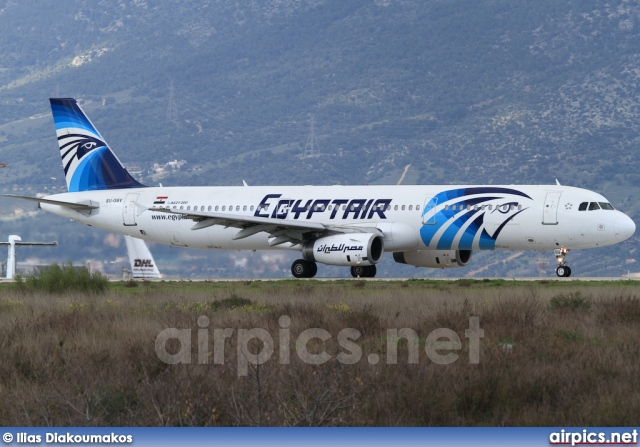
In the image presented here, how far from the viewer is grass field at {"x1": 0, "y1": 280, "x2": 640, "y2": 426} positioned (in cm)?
1347

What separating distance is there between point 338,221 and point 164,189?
8250mm

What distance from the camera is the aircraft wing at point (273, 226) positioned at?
39.5 m

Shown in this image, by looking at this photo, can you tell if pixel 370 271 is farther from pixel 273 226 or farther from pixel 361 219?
pixel 273 226

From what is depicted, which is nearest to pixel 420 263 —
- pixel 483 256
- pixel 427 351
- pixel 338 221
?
pixel 338 221

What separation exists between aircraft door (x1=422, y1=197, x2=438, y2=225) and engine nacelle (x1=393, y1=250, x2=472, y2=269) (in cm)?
189

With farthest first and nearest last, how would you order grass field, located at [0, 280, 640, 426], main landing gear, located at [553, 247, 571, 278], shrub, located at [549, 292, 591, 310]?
main landing gear, located at [553, 247, 571, 278] → shrub, located at [549, 292, 591, 310] → grass field, located at [0, 280, 640, 426]

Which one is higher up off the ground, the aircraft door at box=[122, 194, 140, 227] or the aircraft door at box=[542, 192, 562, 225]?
the aircraft door at box=[122, 194, 140, 227]

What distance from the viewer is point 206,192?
44.8 m

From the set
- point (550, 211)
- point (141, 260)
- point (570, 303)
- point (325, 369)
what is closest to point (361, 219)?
point (550, 211)

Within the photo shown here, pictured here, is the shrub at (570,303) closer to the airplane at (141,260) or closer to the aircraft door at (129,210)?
the aircraft door at (129,210)

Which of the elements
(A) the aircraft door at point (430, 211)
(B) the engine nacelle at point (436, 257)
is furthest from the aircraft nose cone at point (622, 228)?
(A) the aircraft door at point (430, 211)

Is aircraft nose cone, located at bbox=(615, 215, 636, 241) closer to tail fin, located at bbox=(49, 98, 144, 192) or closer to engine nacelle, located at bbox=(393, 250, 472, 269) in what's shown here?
engine nacelle, located at bbox=(393, 250, 472, 269)

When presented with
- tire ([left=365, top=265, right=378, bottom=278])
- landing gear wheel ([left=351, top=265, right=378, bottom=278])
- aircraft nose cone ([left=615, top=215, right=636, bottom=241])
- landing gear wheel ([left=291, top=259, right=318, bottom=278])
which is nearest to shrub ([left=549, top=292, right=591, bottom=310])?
aircraft nose cone ([left=615, top=215, right=636, bottom=241])

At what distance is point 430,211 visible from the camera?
39.3 metres
